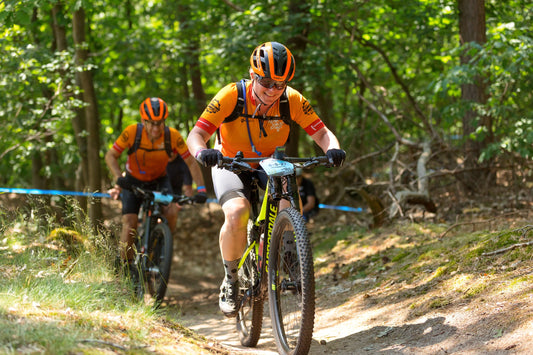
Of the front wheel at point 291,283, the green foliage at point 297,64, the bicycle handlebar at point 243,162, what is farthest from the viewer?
the green foliage at point 297,64

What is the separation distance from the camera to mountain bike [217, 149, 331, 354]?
354 centimetres

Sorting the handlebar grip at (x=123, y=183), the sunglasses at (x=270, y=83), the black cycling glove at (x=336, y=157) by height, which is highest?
the sunglasses at (x=270, y=83)

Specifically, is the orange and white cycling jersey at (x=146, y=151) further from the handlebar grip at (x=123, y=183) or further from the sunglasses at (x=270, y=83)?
the sunglasses at (x=270, y=83)

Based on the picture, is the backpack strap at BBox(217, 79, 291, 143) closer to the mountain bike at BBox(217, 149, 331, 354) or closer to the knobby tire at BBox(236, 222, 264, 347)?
the mountain bike at BBox(217, 149, 331, 354)

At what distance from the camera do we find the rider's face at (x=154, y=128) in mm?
6602

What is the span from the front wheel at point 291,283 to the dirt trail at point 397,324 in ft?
1.70

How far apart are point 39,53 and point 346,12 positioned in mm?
5329

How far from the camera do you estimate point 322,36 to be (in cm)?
1034

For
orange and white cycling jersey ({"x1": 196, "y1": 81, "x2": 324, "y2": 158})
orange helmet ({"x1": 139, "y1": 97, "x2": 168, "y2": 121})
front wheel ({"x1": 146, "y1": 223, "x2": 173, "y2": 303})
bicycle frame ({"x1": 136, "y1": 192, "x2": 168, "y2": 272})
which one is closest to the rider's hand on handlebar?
bicycle frame ({"x1": 136, "y1": 192, "x2": 168, "y2": 272})

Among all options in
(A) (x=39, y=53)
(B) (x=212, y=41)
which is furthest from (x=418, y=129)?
(A) (x=39, y=53)

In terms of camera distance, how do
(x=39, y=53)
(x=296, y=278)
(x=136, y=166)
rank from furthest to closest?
(x=39, y=53)
(x=136, y=166)
(x=296, y=278)

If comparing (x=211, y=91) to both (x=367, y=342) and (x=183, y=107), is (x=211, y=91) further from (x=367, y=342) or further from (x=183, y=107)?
(x=367, y=342)

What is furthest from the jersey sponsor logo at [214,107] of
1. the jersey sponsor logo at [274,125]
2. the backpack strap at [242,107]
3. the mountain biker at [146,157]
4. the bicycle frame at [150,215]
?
the bicycle frame at [150,215]

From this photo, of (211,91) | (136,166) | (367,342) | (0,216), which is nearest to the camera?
(367,342)
